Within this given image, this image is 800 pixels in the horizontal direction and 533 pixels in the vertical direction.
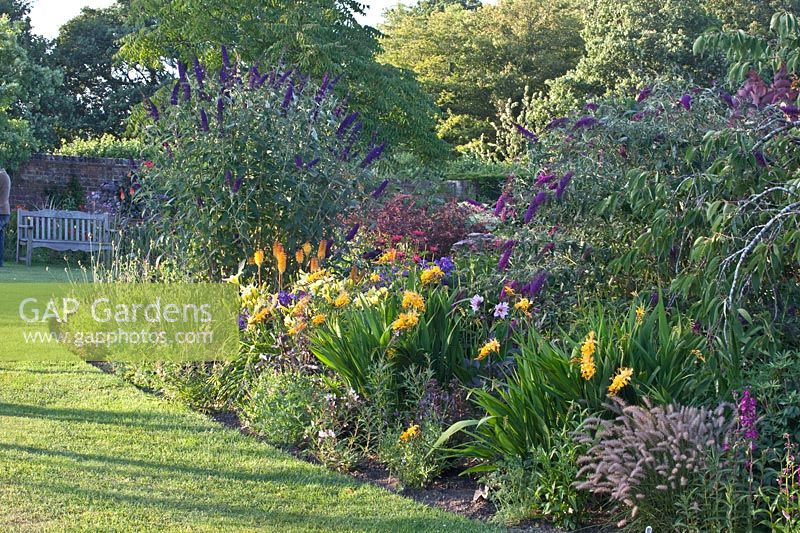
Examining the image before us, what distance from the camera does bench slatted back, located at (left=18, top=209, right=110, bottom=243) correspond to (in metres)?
16.4

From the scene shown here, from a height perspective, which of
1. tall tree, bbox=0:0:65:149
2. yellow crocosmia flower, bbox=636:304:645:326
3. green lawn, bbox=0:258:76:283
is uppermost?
tall tree, bbox=0:0:65:149

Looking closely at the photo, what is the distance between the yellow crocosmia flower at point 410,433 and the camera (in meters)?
4.48

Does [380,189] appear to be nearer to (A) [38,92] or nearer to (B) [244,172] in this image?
(B) [244,172]

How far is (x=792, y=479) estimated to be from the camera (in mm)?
3557

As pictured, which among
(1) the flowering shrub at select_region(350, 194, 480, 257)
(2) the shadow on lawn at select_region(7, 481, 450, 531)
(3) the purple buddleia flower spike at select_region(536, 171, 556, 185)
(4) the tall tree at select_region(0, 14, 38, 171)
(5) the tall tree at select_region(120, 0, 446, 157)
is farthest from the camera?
(4) the tall tree at select_region(0, 14, 38, 171)

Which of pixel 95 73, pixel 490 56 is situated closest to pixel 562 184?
pixel 490 56

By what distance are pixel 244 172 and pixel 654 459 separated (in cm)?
388

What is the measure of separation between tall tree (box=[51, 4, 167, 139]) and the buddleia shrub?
28441 millimetres

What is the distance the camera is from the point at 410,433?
4.49 m

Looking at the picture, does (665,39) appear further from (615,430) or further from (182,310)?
(615,430)

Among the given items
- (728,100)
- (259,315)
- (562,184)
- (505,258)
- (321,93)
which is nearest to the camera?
(562,184)

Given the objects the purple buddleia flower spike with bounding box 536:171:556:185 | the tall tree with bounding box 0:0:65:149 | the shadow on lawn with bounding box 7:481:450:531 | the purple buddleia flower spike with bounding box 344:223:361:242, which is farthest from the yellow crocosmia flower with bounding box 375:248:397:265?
the tall tree with bounding box 0:0:65:149

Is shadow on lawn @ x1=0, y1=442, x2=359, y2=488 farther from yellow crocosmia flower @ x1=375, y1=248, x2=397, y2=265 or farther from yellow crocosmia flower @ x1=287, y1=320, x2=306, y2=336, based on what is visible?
yellow crocosmia flower @ x1=375, y1=248, x2=397, y2=265

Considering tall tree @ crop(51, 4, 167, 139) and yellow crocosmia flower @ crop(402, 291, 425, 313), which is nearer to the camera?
yellow crocosmia flower @ crop(402, 291, 425, 313)
